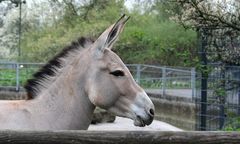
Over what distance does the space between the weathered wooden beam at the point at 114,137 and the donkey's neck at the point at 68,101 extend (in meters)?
1.23

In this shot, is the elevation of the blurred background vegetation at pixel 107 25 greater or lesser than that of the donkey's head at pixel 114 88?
greater

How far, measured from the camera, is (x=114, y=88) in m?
5.40

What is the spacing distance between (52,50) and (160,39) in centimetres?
569

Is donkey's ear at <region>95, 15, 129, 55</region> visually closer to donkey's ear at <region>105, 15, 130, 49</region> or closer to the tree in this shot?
donkey's ear at <region>105, 15, 130, 49</region>

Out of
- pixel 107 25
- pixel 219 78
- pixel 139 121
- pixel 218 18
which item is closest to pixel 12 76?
pixel 107 25

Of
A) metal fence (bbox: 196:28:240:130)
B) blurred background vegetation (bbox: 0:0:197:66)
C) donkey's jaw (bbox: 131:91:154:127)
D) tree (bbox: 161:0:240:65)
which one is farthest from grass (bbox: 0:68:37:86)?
donkey's jaw (bbox: 131:91:154:127)

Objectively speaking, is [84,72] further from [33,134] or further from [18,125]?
[33,134]

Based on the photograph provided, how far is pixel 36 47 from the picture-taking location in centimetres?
3425

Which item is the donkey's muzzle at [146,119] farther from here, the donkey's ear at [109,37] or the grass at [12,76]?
the grass at [12,76]

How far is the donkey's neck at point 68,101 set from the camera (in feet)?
17.7

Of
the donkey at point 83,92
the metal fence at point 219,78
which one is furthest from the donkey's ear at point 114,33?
the metal fence at point 219,78

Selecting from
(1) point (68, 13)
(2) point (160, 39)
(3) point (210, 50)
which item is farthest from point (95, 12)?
(3) point (210, 50)

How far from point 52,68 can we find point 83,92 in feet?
1.28

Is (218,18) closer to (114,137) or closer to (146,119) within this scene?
(146,119)
